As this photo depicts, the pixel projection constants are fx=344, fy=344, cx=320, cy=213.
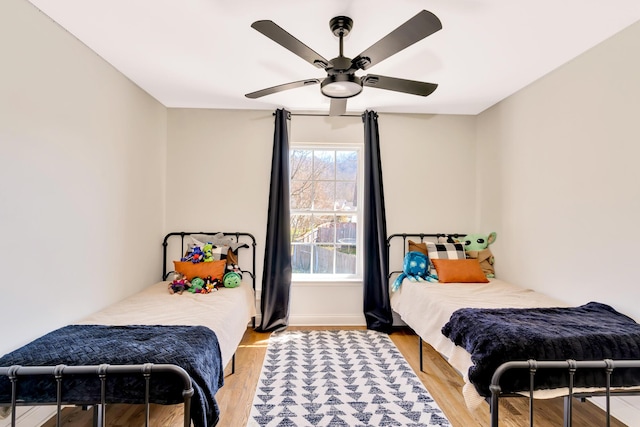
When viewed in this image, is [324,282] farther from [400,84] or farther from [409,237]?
[400,84]

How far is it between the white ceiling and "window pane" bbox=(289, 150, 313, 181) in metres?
0.85

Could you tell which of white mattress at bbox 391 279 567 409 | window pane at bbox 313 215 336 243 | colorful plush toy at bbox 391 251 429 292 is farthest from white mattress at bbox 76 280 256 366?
colorful plush toy at bbox 391 251 429 292

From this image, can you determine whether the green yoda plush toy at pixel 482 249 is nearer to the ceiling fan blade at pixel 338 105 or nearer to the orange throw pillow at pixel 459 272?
the orange throw pillow at pixel 459 272

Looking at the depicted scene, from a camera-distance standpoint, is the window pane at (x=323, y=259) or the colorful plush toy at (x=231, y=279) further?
the window pane at (x=323, y=259)

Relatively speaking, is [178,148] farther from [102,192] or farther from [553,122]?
[553,122]

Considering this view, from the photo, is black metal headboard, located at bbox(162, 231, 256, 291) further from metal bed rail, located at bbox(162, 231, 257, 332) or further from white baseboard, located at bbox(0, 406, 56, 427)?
white baseboard, located at bbox(0, 406, 56, 427)

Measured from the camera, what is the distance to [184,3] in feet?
6.36

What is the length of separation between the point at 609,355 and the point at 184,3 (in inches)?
116

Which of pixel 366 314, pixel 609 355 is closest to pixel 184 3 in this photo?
pixel 609 355

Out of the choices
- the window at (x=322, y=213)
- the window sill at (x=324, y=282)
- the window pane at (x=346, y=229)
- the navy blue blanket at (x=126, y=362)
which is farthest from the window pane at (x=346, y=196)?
the navy blue blanket at (x=126, y=362)

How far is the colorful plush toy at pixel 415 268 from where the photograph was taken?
3.44 meters

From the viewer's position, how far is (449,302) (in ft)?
8.68

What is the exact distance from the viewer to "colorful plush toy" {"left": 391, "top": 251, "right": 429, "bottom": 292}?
344 centimetres

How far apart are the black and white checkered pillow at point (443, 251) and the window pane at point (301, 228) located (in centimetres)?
134
